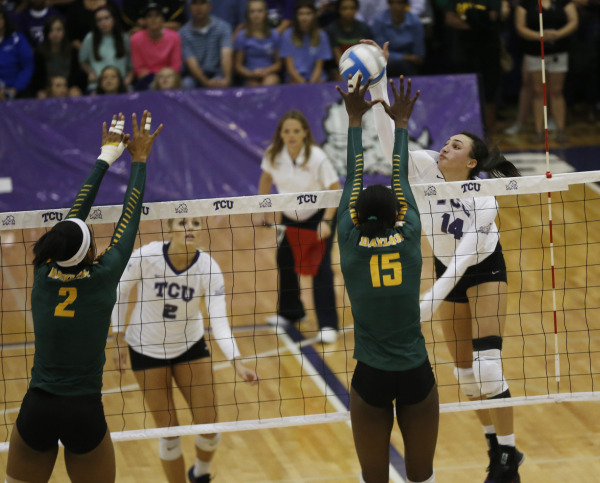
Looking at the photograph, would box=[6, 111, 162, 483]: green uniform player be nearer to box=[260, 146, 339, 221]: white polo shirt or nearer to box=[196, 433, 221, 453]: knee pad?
box=[196, 433, 221, 453]: knee pad

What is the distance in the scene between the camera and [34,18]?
45.6 feet

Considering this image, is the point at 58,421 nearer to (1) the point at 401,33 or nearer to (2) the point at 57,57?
(2) the point at 57,57

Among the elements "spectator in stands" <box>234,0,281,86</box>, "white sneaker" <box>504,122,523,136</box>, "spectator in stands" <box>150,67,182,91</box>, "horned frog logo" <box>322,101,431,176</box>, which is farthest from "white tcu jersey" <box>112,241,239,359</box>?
"white sneaker" <box>504,122,523,136</box>

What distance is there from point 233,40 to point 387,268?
9.44 meters

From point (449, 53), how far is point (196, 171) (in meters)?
4.59

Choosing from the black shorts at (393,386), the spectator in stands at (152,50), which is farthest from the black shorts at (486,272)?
the spectator in stands at (152,50)

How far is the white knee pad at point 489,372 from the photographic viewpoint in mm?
6430

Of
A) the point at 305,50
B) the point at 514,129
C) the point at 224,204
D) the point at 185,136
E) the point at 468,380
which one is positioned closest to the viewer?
the point at 224,204

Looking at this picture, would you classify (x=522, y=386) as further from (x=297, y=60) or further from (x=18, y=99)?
(x=18, y=99)

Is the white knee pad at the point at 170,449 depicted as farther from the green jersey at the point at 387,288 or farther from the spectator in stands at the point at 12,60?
the spectator in stands at the point at 12,60

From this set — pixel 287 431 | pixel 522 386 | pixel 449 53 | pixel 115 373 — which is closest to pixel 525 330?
pixel 522 386

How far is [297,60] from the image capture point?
44.0 ft

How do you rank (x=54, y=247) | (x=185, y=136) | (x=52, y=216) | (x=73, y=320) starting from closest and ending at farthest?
(x=54, y=247), (x=73, y=320), (x=52, y=216), (x=185, y=136)

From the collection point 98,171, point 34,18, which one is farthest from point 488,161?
point 34,18
